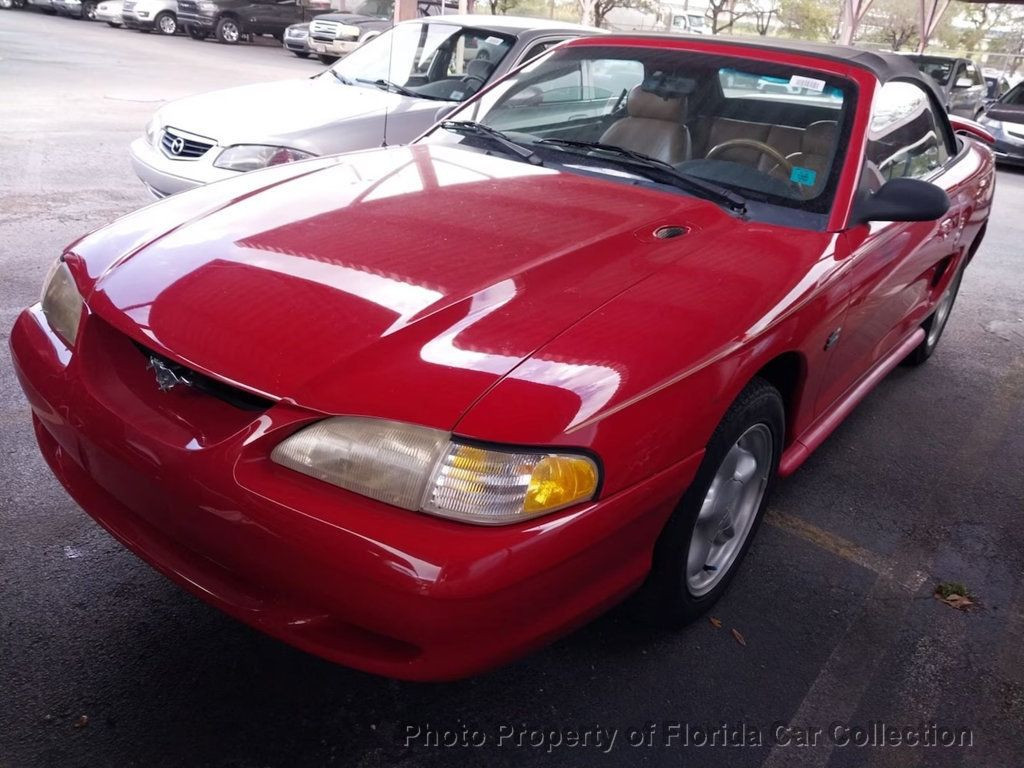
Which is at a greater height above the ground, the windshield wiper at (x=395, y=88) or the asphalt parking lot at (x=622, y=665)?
the windshield wiper at (x=395, y=88)

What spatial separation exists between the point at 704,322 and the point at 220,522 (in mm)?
1181

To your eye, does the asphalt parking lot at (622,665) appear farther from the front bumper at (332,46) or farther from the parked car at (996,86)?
the parked car at (996,86)

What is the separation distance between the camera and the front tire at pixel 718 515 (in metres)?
2.11

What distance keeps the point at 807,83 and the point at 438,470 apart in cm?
214

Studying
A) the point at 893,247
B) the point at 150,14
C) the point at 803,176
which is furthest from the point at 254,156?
the point at 150,14

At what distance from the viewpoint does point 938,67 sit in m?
15.4

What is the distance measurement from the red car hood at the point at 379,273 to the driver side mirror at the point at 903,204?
1.61ft

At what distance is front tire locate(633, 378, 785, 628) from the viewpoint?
2.11m

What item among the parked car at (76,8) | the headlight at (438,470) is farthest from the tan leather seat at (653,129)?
the parked car at (76,8)

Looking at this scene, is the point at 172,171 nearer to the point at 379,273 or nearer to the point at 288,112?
the point at 288,112

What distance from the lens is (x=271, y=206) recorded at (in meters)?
2.48

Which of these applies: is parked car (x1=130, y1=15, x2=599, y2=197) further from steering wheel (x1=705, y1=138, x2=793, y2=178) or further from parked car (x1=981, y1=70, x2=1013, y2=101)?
parked car (x1=981, y1=70, x2=1013, y2=101)

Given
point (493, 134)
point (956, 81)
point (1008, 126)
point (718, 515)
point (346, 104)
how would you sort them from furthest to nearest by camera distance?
point (956, 81)
point (1008, 126)
point (346, 104)
point (493, 134)
point (718, 515)

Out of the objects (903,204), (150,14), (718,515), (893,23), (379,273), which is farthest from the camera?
(893,23)
